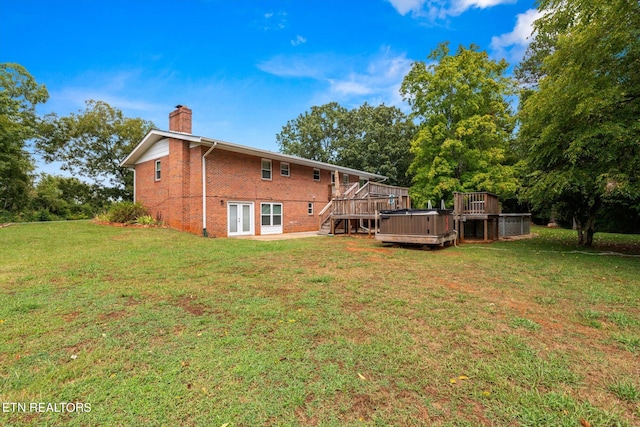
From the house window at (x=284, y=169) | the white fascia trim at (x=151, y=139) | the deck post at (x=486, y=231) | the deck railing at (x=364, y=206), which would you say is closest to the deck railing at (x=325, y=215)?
the deck railing at (x=364, y=206)

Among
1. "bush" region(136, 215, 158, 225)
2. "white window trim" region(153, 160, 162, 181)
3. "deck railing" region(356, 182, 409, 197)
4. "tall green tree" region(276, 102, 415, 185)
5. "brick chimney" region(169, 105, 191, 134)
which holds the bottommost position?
"bush" region(136, 215, 158, 225)

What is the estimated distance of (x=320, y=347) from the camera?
302cm

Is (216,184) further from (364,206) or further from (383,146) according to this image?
(383,146)

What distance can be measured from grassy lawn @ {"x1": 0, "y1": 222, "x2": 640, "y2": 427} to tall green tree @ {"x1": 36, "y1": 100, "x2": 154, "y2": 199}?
24587mm

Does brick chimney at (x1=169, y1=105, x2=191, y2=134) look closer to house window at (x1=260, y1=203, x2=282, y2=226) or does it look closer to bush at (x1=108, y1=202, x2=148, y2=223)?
bush at (x1=108, y1=202, x2=148, y2=223)

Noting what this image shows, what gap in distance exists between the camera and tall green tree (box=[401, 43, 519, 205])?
52.8 ft

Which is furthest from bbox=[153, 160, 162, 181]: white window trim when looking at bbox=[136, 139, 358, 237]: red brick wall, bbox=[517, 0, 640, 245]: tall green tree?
bbox=[517, 0, 640, 245]: tall green tree

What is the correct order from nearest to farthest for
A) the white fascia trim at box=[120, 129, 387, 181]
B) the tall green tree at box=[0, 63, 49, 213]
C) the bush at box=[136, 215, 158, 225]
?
the white fascia trim at box=[120, 129, 387, 181] < the bush at box=[136, 215, 158, 225] < the tall green tree at box=[0, 63, 49, 213]

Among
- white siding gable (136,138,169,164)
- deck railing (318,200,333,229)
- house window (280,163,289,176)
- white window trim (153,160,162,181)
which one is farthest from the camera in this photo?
house window (280,163,289,176)

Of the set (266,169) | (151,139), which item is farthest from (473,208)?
(151,139)

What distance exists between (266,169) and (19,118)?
849 inches

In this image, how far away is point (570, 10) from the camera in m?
8.35

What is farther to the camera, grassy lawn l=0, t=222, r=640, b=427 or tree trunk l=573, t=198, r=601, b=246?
tree trunk l=573, t=198, r=601, b=246

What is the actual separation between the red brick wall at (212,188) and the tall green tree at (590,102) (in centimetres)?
1181
